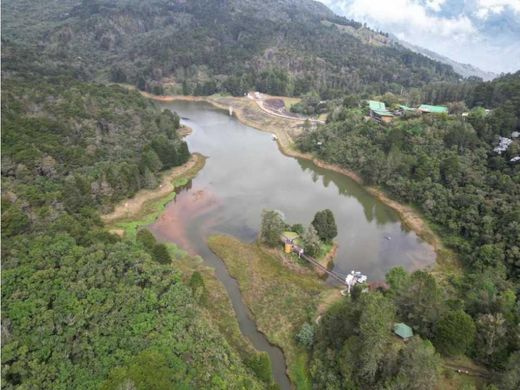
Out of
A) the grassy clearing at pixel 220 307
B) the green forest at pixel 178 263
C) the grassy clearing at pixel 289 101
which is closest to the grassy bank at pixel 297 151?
the green forest at pixel 178 263

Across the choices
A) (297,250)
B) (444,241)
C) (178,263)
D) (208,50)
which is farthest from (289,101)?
(178,263)

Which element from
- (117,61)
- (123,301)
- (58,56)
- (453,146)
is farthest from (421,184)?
(117,61)

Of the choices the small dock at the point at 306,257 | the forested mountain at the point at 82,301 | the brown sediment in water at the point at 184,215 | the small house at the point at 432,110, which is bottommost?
the brown sediment in water at the point at 184,215

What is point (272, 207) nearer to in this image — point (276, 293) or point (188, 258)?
→ point (188, 258)

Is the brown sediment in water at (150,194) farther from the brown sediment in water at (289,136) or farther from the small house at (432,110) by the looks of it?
the small house at (432,110)

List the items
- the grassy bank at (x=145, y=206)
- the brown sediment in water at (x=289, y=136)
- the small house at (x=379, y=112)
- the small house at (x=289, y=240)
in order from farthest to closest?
1. the small house at (x=379, y=112)
2. the brown sediment in water at (x=289, y=136)
3. the grassy bank at (x=145, y=206)
4. the small house at (x=289, y=240)
